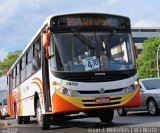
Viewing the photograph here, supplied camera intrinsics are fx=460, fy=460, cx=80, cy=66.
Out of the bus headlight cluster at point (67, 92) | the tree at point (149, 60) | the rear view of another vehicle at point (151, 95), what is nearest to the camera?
the bus headlight cluster at point (67, 92)

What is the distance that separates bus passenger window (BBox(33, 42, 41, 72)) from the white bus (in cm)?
66

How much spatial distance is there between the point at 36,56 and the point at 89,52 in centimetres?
277

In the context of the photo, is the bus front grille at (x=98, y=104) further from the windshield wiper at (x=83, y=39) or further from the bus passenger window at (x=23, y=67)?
the bus passenger window at (x=23, y=67)

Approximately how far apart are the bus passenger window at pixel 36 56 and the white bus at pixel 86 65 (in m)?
0.66

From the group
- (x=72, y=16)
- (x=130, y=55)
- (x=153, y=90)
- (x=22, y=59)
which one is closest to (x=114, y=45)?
(x=130, y=55)

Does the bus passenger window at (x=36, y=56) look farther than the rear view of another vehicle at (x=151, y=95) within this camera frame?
No

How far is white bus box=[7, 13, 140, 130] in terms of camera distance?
41.7 feet

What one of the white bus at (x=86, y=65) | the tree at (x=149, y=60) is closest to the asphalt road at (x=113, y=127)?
the white bus at (x=86, y=65)

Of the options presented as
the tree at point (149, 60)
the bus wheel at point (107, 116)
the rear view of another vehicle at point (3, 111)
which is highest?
the tree at point (149, 60)

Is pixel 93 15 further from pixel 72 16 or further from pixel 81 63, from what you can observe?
pixel 81 63

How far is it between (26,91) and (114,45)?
5.50 m

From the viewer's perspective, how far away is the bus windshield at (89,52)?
42.0ft

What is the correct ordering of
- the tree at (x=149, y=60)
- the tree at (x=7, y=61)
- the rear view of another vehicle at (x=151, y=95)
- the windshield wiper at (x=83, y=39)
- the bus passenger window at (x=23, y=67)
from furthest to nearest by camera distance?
the tree at (x=149, y=60) → the tree at (x=7, y=61) → the bus passenger window at (x=23, y=67) → the rear view of another vehicle at (x=151, y=95) → the windshield wiper at (x=83, y=39)

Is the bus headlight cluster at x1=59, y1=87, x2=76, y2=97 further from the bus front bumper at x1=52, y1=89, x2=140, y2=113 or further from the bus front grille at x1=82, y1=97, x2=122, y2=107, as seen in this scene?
the bus front grille at x1=82, y1=97, x2=122, y2=107
